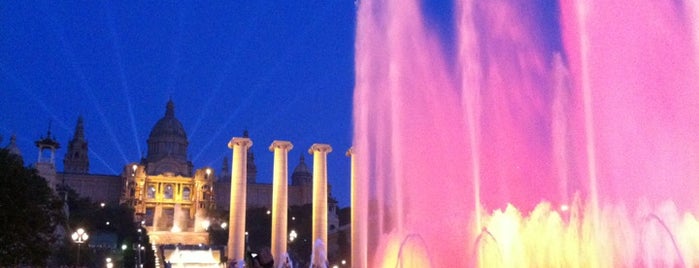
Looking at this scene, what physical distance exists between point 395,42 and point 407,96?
9.77 feet

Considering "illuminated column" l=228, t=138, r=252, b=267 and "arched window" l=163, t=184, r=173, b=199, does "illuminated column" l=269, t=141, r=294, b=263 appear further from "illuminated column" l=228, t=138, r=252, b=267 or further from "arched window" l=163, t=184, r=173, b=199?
"arched window" l=163, t=184, r=173, b=199

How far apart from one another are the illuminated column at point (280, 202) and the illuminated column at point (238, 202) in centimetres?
239

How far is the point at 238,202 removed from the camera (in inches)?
1940

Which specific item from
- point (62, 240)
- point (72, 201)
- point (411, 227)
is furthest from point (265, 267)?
point (72, 201)

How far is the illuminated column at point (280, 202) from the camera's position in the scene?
162 feet

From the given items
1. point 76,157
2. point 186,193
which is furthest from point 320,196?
point 76,157

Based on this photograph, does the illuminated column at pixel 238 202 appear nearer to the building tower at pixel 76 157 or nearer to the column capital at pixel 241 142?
the column capital at pixel 241 142

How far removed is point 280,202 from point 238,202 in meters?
3.22

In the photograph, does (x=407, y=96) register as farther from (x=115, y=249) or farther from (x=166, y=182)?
(x=166, y=182)

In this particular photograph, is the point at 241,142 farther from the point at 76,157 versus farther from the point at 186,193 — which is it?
the point at 76,157

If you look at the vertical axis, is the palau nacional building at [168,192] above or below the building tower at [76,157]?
below

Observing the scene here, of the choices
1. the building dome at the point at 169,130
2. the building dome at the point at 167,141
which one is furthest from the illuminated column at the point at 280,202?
the building dome at the point at 169,130

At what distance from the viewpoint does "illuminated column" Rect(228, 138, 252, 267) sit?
4790 cm

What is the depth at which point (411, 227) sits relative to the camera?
34.8m
